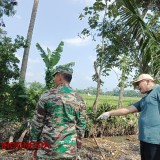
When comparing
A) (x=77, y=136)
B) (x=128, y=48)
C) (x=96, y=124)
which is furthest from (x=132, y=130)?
(x=77, y=136)

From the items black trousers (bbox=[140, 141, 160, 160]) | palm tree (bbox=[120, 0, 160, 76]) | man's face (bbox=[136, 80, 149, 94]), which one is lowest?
black trousers (bbox=[140, 141, 160, 160])

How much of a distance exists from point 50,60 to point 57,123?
7.15 m

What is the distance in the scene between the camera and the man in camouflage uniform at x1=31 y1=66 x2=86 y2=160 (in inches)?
116

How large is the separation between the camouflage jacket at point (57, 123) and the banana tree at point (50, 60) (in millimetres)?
6756

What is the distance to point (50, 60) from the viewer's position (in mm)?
9984

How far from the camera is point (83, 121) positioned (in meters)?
3.17

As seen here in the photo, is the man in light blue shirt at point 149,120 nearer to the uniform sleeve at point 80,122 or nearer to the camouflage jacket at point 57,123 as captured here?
the uniform sleeve at point 80,122

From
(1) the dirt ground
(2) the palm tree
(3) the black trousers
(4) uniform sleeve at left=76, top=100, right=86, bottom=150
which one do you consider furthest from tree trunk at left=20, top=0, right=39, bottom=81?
(4) uniform sleeve at left=76, top=100, right=86, bottom=150

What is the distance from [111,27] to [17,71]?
13.2ft

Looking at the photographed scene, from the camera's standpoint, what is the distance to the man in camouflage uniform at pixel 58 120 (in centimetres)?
296

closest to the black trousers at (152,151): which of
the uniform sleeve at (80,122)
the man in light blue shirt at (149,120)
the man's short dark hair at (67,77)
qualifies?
the man in light blue shirt at (149,120)

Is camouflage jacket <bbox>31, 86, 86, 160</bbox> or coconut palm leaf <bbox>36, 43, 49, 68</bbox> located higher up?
coconut palm leaf <bbox>36, 43, 49, 68</bbox>

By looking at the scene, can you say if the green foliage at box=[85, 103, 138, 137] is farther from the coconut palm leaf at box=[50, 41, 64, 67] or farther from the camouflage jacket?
the camouflage jacket

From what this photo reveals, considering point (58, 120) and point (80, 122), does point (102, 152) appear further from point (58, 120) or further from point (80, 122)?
point (58, 120)
